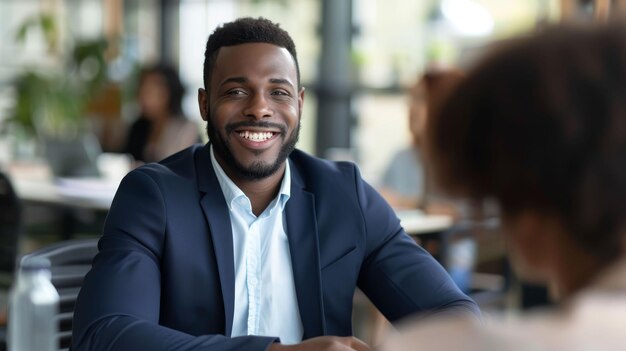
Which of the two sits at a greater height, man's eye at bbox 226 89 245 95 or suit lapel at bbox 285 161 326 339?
man's eye at bbox 226 89 245 95

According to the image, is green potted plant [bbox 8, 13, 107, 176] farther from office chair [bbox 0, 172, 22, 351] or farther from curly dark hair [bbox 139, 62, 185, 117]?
office chair [bbox 0, 172, 22, 351]

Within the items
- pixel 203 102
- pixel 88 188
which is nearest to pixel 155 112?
pixel 88 188

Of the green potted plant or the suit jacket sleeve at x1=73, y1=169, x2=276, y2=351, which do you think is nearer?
the suit jacket sleeve at x1=73, y1=169, x2=276, y2=351

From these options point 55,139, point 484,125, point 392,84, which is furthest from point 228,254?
point 392,84

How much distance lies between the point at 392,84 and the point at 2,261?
3.87m

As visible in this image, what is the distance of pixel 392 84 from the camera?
6840 mm

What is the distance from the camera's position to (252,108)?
1.58 m

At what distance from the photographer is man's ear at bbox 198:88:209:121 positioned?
164 cm

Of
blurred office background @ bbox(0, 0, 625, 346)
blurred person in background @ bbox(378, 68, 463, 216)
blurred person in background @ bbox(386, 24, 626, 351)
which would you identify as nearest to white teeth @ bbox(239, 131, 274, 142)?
blurred person in background @ bbox(386, 24, 626, 351)

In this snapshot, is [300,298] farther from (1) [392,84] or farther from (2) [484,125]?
(1) [392,84]

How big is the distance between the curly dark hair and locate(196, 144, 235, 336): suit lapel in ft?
14.3

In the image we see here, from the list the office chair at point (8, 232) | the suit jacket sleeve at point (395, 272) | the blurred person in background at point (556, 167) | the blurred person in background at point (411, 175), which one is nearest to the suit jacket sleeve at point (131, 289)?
the suit jacket sleeve at point (395, 272)

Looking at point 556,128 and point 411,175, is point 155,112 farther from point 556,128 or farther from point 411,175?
point 556,128

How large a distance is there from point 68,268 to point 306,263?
586 millimetres
